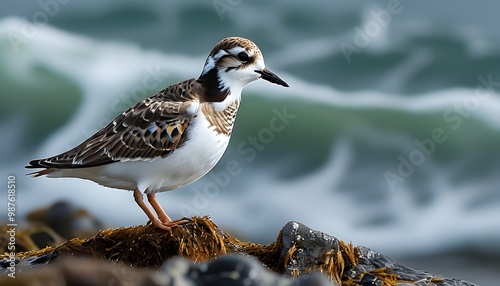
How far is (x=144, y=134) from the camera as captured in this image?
8531mm

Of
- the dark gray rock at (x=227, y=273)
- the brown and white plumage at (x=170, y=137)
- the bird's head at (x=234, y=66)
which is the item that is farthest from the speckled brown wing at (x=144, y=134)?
the dark gray rock at (x=227, y=273)

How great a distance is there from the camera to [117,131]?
8719mm

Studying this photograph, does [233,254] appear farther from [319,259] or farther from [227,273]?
[227,273]

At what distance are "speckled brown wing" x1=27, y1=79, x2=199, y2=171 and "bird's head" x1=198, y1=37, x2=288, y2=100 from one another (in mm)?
241

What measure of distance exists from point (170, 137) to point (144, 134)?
1.04 ft

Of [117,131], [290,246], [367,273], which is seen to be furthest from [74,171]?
[367,273]

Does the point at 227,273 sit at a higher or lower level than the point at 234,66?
lower

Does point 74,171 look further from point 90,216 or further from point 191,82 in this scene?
point 90,216

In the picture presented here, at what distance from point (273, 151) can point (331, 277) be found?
40.0 ft

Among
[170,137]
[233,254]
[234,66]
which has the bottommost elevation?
[233,254]

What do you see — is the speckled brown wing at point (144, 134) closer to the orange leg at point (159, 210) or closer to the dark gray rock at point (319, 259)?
the orange leg at point (159, 210)

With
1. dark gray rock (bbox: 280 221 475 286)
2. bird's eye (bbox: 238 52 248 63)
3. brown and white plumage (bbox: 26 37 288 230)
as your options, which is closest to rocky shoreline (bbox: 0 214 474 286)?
dark gray rock (bbox: 280 221 475 286)

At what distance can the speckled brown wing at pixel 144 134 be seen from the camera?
27.6ft

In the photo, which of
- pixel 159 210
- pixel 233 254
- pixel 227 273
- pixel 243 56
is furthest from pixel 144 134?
pixel 227 273
